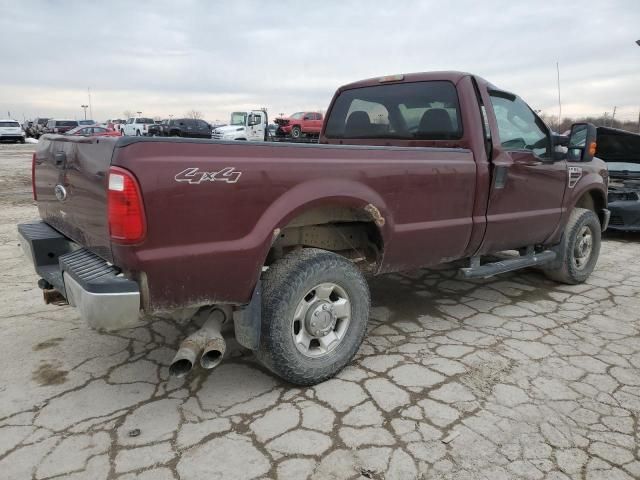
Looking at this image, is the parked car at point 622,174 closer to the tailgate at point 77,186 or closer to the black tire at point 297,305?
the black tire at point 297,305

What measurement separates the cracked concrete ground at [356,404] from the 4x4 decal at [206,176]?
1.26 metres

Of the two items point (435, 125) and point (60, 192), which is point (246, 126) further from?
point (60, 192)

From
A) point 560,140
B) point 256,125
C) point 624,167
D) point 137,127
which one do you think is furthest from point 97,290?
point 137,127

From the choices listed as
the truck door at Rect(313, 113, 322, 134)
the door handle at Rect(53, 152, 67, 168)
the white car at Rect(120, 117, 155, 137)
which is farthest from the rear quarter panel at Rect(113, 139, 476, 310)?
the white car at Rect(120, 117, 155, 137)

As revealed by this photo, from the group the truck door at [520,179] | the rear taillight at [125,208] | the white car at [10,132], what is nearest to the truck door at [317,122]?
the white car at [10,132]

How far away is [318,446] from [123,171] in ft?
5.18

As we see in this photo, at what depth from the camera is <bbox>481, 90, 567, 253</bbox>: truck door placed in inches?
152

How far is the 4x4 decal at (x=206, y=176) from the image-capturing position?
2305 millimetres

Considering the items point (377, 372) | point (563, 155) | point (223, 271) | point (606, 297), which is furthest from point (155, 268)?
point (606, 297)

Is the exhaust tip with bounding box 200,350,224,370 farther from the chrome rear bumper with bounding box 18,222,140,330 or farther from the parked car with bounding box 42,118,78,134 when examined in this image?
the parked car with bounding box 42,118,78,134

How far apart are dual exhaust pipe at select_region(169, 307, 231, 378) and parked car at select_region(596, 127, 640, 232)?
6770 millimetres

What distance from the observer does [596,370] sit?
3.23 m

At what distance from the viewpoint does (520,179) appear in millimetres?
3994

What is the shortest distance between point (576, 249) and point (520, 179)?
5.01 ft
